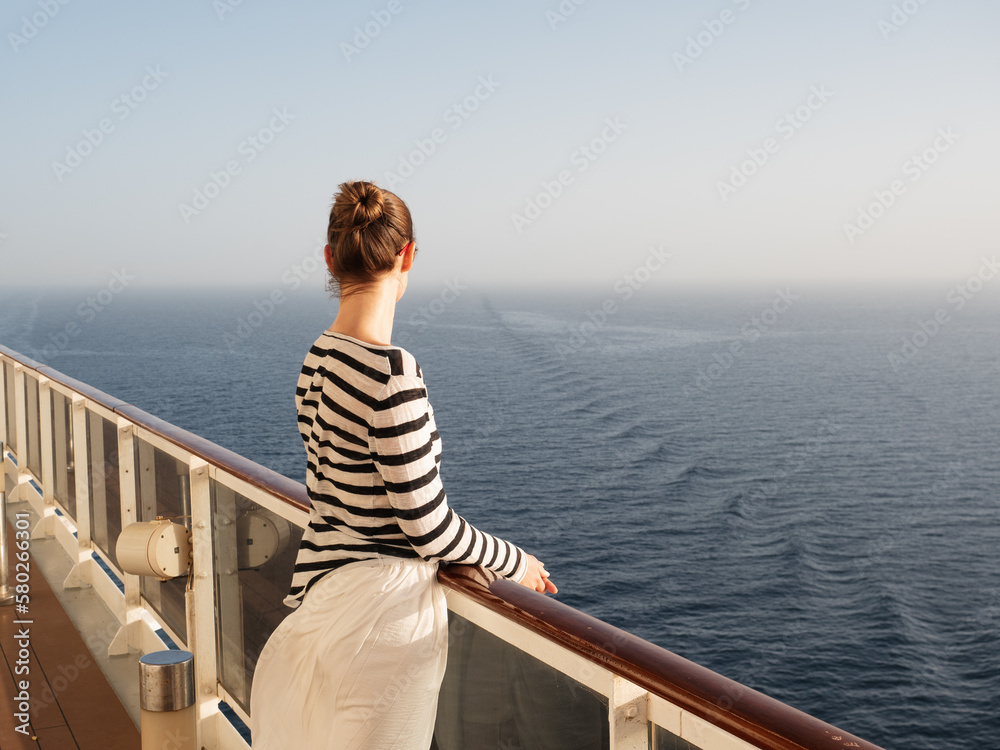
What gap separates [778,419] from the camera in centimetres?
4319

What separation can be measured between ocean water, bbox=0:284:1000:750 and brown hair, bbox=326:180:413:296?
18.9m

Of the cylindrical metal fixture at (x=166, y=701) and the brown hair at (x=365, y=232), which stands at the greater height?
the brown hair at (x=365, y=232)

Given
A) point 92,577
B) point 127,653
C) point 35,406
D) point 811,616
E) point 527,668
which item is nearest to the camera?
point 527,668

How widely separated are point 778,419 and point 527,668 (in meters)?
44.7

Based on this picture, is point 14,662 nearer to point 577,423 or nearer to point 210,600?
point 210,600

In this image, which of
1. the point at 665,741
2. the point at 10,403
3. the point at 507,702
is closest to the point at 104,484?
the point at 10,403

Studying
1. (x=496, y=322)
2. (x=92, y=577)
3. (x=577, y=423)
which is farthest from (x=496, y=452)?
(x=496, y=322)

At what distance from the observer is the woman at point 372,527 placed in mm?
1141

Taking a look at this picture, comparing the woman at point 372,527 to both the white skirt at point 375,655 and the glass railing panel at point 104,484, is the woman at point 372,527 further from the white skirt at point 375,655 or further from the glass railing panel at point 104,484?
the glass railing panel at point 104,484

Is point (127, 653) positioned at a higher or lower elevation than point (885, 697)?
higher

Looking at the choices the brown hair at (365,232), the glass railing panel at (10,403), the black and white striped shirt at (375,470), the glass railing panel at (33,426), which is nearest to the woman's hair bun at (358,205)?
the brown hair at (365,232)

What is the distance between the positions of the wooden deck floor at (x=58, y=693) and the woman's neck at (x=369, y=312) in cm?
176

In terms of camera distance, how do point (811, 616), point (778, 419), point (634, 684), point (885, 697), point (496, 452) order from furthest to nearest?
point (778, 419), point (496, 452), point (811, 616), point (885, 697), point (634, 684)

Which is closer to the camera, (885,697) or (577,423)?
(885,697)
